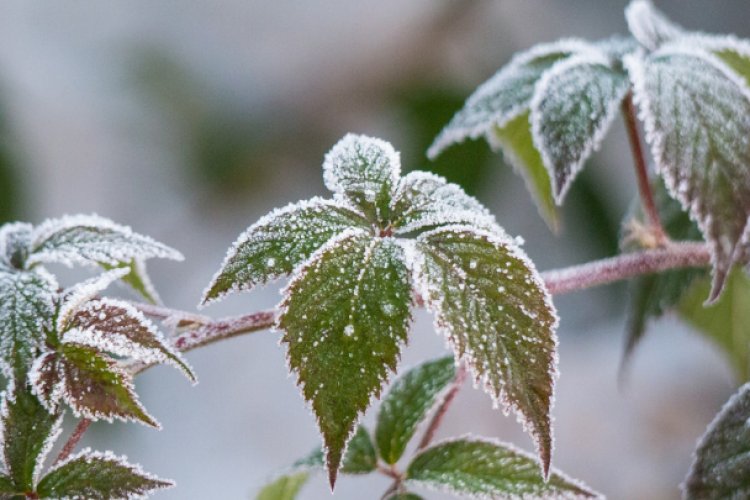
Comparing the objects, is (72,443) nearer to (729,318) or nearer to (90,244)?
(90,244)

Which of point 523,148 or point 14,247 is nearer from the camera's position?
point 14,247

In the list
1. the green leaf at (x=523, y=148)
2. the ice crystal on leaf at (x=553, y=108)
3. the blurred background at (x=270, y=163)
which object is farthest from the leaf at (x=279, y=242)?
the blurred background at (x=270, y=163)

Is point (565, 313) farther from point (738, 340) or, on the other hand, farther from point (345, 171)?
point (345, 171)

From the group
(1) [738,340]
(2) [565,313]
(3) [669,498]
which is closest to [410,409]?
(1) [738,340]

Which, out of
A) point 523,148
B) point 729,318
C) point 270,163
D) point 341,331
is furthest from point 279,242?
point 270,163

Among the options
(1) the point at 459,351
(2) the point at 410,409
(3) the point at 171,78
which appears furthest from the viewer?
(3) the point at 171,78

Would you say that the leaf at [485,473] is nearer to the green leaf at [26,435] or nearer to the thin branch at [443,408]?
the thin branch at [443,408]

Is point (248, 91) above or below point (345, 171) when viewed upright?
above
